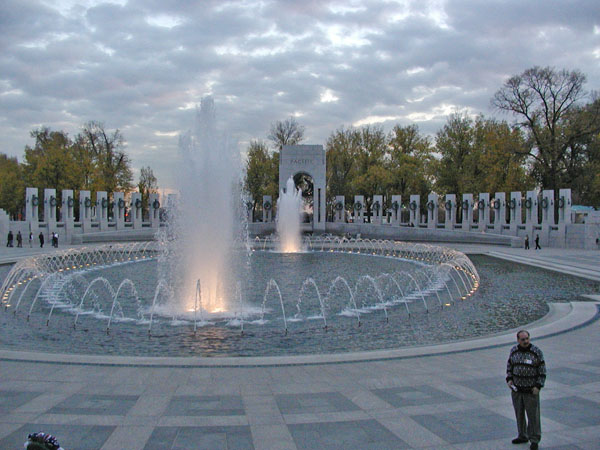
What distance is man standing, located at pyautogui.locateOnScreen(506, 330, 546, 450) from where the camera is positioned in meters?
4.96

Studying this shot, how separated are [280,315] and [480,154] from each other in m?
44.3

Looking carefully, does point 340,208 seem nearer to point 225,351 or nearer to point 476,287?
point 476,287

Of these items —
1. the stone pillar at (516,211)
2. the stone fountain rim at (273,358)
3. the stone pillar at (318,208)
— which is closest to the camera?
the stone fountain rim at (273,358)

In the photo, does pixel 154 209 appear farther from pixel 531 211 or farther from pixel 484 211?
pixel 531 211

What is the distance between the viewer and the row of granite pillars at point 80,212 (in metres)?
40.1

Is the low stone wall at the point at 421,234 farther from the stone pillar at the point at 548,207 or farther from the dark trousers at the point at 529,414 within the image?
the dark trousers at the point at 529,414

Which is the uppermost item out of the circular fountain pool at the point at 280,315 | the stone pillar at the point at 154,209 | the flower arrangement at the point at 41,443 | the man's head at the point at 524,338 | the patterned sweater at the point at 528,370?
the stone pillar at the point at 154,209

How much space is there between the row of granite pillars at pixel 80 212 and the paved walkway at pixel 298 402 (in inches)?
1400

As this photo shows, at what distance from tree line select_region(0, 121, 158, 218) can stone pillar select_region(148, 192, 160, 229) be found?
715cm

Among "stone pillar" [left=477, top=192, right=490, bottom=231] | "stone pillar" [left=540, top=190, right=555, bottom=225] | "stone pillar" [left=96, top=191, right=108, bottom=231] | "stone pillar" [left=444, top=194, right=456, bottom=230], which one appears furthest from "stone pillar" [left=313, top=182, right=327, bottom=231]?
"stone pillar" [left=540, top=190, right=555, bottom=225]

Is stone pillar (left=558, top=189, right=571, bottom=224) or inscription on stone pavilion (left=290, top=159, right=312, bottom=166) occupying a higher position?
inscription on stone pavilion (left=290, top=159, right=312, bottom=166)

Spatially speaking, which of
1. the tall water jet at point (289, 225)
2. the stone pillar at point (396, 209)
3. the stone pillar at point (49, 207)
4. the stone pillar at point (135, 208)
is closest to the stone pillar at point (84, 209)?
the stone pillar at point (49, 207)

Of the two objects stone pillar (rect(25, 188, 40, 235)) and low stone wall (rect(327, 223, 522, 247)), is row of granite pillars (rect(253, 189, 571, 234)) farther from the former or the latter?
stone pillar (rect(25, 188, 40, 235))

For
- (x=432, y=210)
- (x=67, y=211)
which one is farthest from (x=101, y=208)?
(x=432, y=210)
